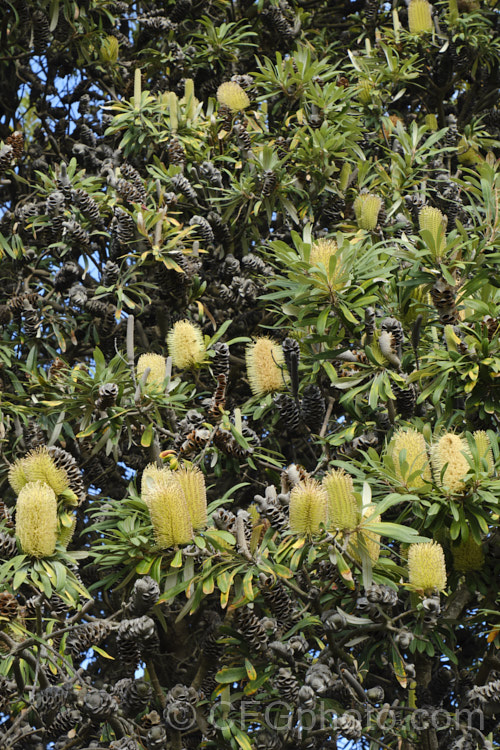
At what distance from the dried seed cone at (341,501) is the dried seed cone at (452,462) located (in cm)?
32

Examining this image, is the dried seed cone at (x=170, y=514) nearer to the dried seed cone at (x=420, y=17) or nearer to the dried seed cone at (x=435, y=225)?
the dried seed cone at (x=435, y=225)

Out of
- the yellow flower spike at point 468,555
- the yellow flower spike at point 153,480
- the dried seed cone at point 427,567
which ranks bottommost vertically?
the yellow flower spike at point 468,555

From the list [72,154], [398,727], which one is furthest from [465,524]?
[72,154]

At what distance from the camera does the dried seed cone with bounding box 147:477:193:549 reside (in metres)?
2.10

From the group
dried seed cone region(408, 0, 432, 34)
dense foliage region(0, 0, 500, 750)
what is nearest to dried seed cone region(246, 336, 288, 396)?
dense foliage region(0, 0, 500, 750)

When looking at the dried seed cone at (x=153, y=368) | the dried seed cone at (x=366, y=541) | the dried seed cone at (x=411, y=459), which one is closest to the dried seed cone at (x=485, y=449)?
the dried seed cone at (x=411, y=459)

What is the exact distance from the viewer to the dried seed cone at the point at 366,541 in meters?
2.10

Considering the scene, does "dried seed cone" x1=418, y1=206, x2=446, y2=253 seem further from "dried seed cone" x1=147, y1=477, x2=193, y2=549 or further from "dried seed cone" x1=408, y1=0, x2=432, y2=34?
"dried seed cone" x1=408, y1=0, x2=432, y2=34

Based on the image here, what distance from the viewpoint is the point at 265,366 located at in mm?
2873

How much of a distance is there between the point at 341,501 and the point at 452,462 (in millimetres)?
361

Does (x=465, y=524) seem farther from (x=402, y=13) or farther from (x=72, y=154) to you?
(x=402, y=13)

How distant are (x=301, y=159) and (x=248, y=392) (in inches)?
40.3

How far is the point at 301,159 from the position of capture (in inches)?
146

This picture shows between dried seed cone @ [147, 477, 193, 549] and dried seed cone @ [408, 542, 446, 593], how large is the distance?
0.55 meters
